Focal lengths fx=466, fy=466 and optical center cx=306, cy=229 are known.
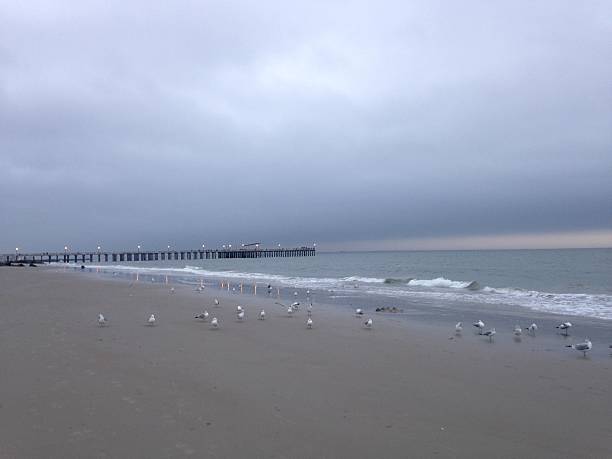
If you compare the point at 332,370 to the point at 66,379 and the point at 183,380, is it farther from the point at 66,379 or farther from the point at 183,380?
the point at 66,379

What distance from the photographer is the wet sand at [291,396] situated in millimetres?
4777

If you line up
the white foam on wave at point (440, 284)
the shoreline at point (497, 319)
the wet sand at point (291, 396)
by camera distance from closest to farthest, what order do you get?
1. the wet sand at point (291, 396)
2. the shoreline at point (497, 319)
3. the white foam on wave at point (440, 284)

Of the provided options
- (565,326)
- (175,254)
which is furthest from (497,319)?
(175,254)

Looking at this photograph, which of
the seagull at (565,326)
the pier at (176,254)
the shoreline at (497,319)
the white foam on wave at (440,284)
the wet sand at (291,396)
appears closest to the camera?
the wet sand at (291,396)

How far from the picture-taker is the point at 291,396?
635 cm

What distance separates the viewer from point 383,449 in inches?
185

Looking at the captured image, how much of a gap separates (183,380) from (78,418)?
188cm

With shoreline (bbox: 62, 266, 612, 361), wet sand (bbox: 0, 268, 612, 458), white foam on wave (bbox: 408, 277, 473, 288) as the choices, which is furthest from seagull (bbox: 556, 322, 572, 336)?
white foam on wave (bbox: 408, 277, 473, 288)

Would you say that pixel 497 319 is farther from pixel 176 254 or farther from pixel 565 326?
pixel 176 254

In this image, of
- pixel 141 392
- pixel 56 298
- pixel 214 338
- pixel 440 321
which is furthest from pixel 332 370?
pixel 56 298

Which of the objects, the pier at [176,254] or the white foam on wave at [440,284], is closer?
the white foam on wave at [440,284]

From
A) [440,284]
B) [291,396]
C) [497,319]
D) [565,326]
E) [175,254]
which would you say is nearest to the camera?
[291,396]

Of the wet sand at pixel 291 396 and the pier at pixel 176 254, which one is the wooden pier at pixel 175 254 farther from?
the wet sand at pixel 291 396

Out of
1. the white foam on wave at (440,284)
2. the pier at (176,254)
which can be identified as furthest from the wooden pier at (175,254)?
the white foam on wave at (440,284)
